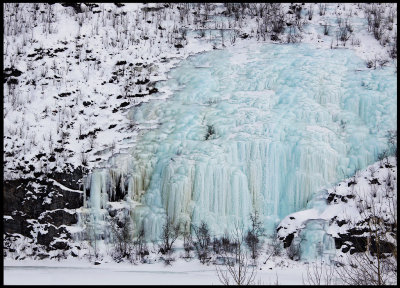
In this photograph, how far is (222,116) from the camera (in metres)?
13.1

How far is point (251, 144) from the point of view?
39.2ft

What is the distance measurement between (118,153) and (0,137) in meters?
3.35

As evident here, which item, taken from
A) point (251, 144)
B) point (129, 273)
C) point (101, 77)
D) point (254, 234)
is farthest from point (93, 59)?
point (129, 273)

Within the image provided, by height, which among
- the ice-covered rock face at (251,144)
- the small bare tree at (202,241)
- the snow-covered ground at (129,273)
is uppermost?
the ice-covered rock face at (251,144)

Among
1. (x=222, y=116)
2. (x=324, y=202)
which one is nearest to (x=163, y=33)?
(x=222, y=116)

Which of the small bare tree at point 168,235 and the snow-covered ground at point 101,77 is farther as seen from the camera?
the small bare tree at point 168,235

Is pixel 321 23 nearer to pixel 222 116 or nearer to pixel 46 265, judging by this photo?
pixel 222 116

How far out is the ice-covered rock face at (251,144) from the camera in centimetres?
1147

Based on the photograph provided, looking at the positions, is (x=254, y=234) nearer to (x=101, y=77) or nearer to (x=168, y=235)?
(x=168, y=235)

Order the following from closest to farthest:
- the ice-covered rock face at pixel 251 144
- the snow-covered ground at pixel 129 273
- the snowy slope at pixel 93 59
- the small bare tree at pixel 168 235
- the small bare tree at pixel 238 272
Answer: the small bare tree at pixel 238 272 < the snow-covered ground at pixel 129 273 < the small bare tree at pixel 168 235 < the ice-covered rock face at pixel 251 144 < the snowy slope at pixel 93 59

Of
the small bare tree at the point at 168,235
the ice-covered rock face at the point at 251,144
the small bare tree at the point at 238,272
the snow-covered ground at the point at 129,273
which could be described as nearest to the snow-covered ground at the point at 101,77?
the snow-covered ground at the point at 129,273

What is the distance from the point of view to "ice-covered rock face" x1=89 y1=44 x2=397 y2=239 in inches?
452

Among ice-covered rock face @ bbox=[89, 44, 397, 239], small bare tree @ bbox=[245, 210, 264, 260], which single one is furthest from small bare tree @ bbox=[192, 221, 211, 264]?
small bare tree @ bbox=[245, 210, 264, 260]

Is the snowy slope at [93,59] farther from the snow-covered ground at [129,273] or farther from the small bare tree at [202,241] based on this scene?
the small bare tree at [202,241]
